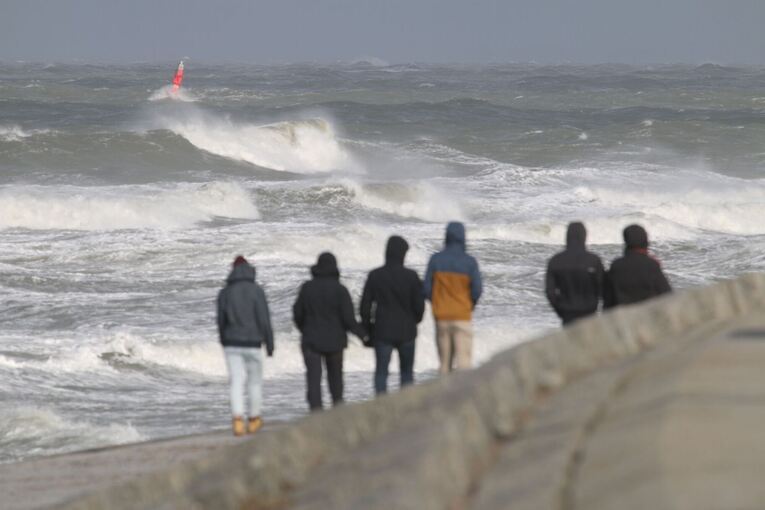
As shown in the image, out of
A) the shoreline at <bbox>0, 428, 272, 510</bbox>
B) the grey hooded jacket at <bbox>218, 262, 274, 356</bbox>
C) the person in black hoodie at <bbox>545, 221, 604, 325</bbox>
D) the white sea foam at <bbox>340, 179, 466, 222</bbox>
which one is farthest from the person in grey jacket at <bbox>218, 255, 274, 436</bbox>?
the white sea foam at <bbox>340, 179, 466, 222</bbox>

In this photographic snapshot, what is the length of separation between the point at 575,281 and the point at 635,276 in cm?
42

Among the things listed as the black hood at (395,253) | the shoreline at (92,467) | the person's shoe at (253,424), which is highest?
the black hood at (395,253)

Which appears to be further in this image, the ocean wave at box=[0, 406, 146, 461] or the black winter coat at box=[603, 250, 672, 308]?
the ocean wave at box=[0, 406, 146, 461]

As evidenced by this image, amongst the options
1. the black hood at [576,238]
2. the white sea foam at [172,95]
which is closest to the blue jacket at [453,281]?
the black hood at [576,238]

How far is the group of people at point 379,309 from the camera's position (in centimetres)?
928

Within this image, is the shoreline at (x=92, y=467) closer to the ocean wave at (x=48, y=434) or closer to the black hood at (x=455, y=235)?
the ocean wave at (x=48, y=434)

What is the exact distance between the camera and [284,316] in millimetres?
18984

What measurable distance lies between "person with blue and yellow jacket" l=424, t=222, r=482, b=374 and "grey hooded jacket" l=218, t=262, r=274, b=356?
1.03 m

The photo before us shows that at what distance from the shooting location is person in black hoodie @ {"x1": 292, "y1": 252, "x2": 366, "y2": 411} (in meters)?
9.33

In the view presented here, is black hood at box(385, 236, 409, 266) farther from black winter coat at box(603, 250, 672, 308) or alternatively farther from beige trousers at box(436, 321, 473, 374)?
black winter coat at box(603, 250, 672, 308)

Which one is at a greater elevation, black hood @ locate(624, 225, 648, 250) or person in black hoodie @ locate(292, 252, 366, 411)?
black hood @ locate(624, 225, 648, 250)

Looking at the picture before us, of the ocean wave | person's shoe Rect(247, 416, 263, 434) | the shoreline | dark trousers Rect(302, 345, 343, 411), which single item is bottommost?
the ocean wave

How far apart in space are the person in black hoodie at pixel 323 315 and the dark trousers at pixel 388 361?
0.51ft

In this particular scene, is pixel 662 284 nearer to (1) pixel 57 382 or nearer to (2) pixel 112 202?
(1) pixel 57 382
